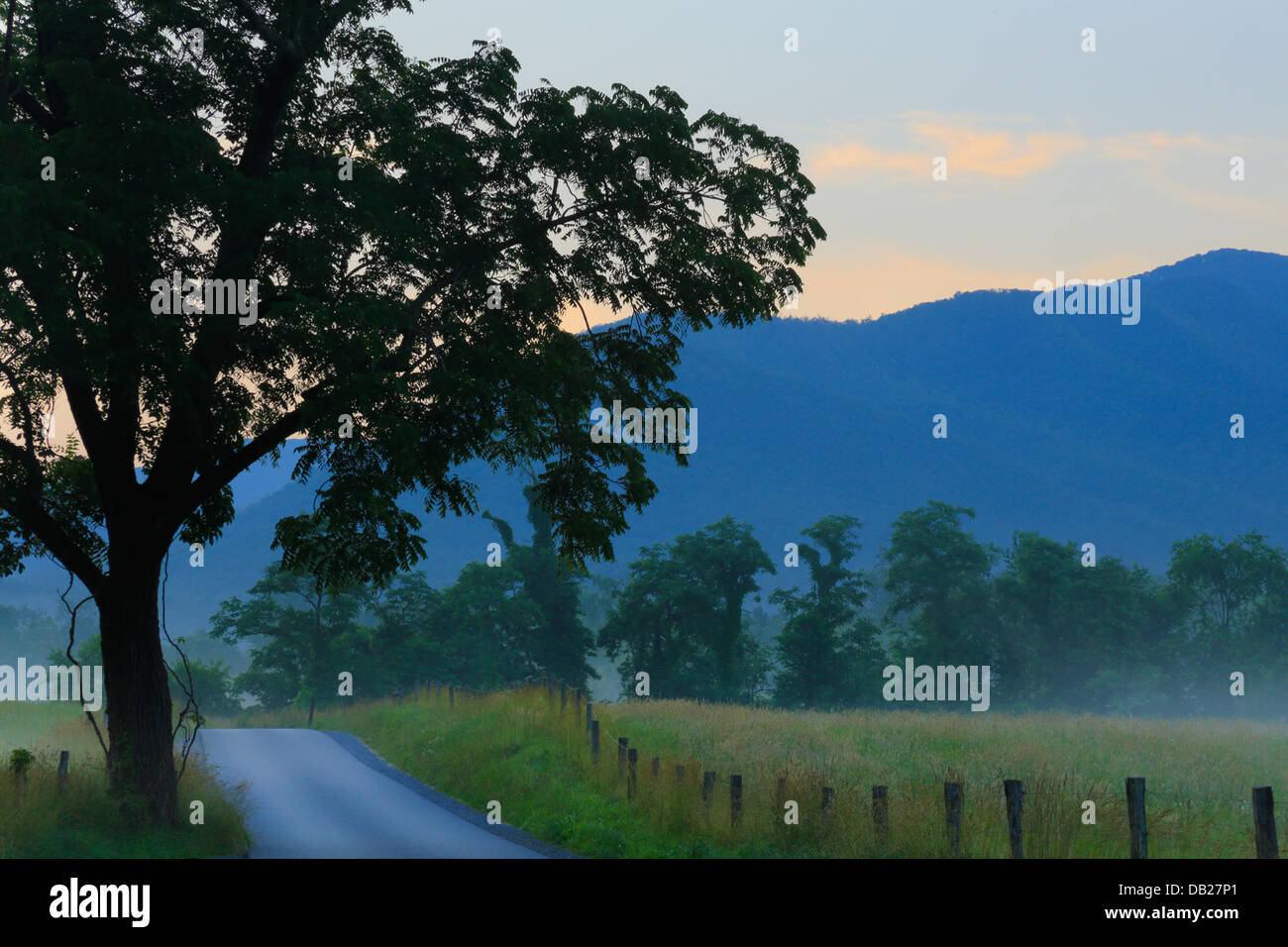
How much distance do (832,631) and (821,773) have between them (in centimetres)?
6179

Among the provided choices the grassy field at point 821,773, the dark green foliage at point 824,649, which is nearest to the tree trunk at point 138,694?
the grassy field at point 821,773

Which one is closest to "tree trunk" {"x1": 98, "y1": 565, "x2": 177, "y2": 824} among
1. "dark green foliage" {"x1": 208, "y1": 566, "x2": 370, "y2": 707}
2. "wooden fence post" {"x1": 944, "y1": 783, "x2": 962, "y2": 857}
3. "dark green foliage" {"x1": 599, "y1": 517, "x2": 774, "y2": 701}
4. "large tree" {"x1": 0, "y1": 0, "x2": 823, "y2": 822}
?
"large tree" {"x1": 0, "y1": 0, "x2": 823, "y2": 822}

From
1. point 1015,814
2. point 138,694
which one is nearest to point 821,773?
point 1015,814

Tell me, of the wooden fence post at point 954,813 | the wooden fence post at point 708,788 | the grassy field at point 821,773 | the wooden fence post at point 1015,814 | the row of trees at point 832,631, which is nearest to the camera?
the wooden fence post at point 1015,814

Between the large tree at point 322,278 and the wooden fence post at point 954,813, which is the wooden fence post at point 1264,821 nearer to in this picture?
the wooden fence post at point 954,813

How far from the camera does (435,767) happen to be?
1048 inches

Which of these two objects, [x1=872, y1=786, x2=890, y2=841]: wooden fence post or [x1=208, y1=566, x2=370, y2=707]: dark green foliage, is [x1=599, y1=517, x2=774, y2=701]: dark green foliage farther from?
[x1=872, y1=786, x2=890, y2=841]: wooden fence post

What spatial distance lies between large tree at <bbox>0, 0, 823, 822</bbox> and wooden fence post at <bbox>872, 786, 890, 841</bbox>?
5.46 meters

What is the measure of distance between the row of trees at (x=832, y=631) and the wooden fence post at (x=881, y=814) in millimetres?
62204

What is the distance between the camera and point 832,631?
81.4 metres

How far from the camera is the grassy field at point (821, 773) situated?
1464cm

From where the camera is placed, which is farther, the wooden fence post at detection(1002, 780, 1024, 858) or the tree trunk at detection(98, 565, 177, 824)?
the tree trunk at detection(98, 565, 177, 824)

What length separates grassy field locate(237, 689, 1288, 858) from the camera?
14641mm
